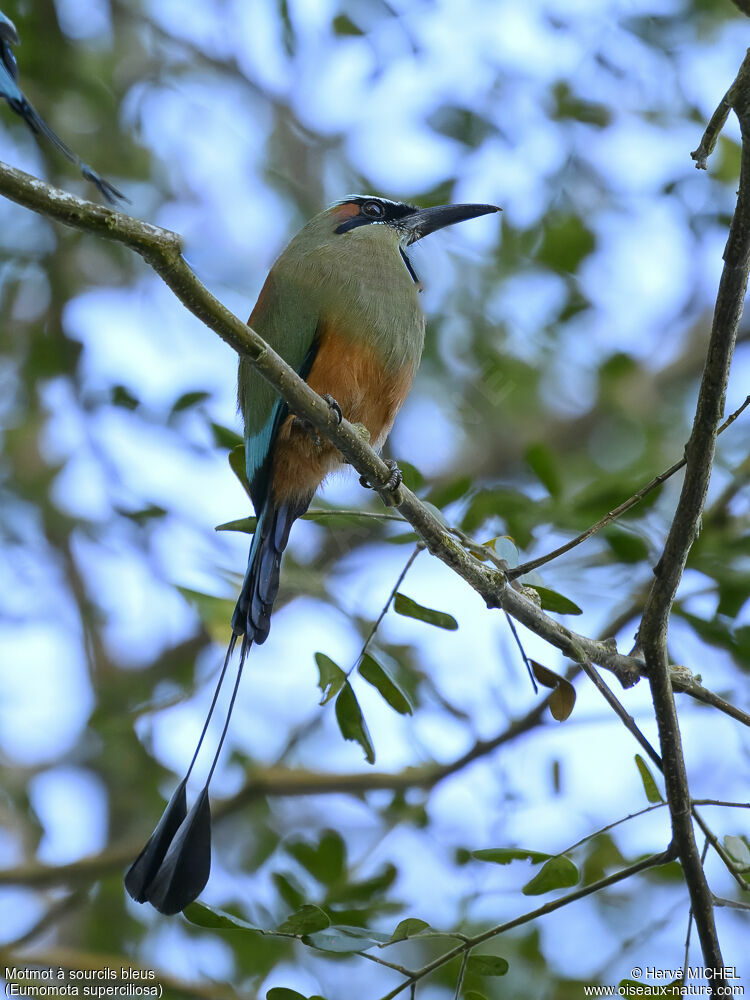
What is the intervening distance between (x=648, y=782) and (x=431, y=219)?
171 cm

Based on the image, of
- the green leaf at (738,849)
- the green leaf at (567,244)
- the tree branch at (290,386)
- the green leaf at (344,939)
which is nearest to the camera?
the tree branch at (290,386)

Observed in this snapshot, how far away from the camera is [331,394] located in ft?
7.52

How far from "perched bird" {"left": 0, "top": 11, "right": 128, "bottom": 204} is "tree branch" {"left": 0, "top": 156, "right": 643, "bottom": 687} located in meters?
0.47

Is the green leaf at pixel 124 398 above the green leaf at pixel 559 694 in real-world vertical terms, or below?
above

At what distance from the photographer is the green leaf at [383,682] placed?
189cm

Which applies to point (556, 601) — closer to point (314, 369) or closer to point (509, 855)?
point (509, 855)

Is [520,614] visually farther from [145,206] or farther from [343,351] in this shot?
[145,206]

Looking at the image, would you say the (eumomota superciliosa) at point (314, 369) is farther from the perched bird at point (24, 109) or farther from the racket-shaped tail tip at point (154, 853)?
the perched bird at point (24, 109)

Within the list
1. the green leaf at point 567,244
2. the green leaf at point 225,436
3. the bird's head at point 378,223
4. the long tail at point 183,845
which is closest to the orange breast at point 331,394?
the green leaf at point 225,436

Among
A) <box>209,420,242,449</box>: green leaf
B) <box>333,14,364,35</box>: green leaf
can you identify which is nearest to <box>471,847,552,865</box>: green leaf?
<box>209,420,242,449</box>: green leaf

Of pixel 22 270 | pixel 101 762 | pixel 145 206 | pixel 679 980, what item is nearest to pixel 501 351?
pixel 145 206

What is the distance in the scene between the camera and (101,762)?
151 inches

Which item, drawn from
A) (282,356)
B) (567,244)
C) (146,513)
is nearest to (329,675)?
(282,356)

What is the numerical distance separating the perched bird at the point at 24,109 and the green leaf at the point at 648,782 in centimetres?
125
